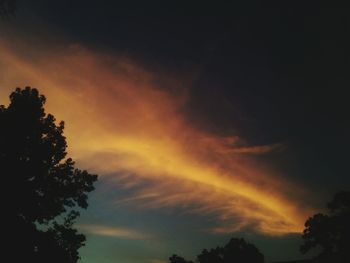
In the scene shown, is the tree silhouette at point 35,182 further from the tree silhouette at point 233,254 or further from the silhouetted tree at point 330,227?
the tree silhouette at point 233,254

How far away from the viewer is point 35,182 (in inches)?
1490

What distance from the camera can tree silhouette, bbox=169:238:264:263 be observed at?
279 ft

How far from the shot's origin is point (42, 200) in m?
37.7

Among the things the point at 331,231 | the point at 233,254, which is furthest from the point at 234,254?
the point at 331,231

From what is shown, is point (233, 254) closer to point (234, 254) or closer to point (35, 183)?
point (234, 254)

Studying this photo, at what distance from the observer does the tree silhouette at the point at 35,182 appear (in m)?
36.2

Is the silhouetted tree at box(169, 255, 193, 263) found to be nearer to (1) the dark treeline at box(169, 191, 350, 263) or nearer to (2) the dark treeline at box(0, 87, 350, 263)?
(1) the dark treeline at box(169, 191, 350, 263)

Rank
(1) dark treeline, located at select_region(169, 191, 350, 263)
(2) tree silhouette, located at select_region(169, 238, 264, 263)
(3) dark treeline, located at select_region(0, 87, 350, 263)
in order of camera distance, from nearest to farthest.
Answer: (3) dark treeline, located at select_region(0, 87, 350, 263), (1) dark treeline, located at select_region(169, 191, 350, 263), (2) tree silhouette, located at select_region(169, 238, 264, 263)

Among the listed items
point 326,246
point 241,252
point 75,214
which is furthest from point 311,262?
point 241,252

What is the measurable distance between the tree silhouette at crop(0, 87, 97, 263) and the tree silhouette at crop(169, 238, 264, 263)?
52.1 meters

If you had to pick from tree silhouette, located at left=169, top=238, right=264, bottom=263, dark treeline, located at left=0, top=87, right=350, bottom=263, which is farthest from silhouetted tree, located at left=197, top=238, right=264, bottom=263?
dark treeline, located at left=0, top=87, right=350, bottom=263

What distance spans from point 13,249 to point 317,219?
39.4 m

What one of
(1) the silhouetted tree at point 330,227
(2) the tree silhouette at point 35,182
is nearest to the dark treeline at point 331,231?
(1) the silhouetted tree at point 330,227

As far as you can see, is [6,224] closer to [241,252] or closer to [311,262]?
[311,262]
